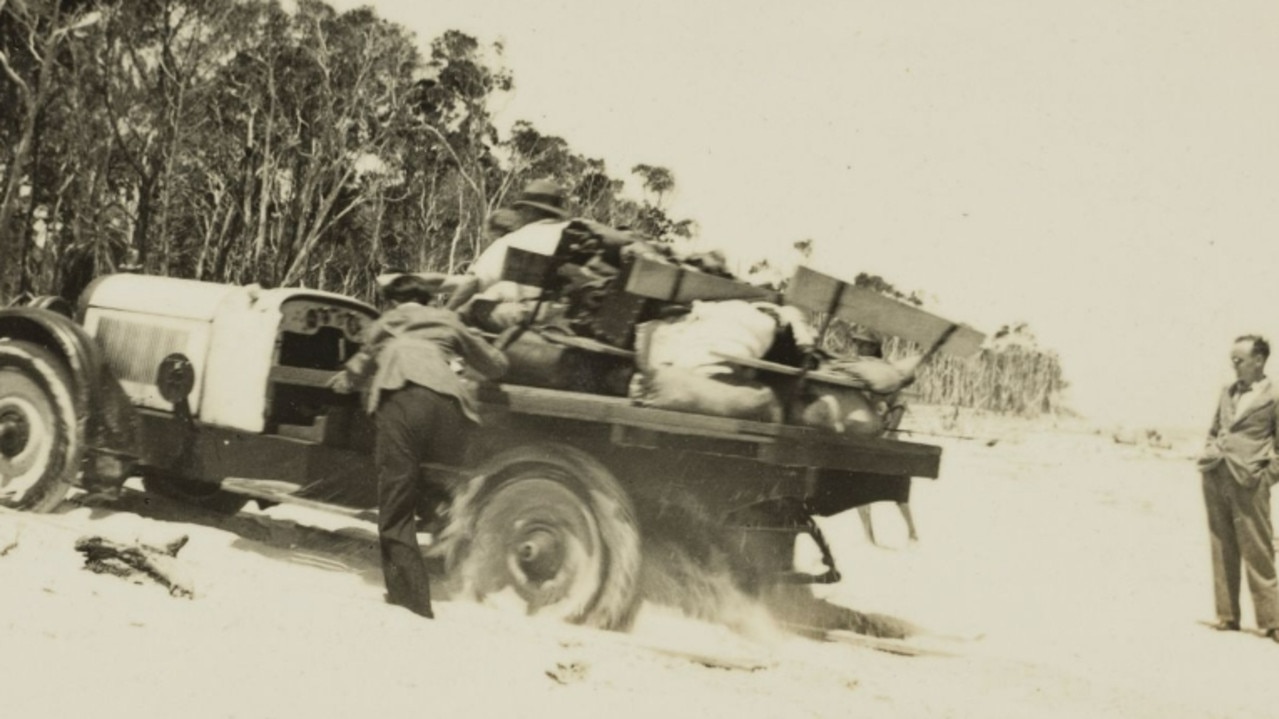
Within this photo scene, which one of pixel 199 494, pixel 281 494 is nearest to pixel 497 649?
pixel 281 494

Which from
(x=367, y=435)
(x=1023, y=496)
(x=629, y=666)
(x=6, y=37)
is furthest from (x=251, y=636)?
(x=6, y=37)

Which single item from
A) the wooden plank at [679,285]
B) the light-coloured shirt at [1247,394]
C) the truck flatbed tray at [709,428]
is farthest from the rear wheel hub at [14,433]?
the light-coloured shirt at [1247,394]

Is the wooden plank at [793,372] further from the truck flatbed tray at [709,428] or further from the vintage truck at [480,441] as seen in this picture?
the truck flatbed tray at [709,428]

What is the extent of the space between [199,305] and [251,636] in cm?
318

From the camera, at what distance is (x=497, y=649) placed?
4355mm

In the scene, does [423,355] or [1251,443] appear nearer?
[423,355]

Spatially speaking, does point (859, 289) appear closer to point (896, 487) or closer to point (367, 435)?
point (896, 487)

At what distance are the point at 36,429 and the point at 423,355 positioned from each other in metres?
2.88

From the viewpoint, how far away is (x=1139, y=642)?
673cm

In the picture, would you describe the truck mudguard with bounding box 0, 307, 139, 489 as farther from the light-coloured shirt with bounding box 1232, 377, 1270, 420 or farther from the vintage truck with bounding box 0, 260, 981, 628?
the light-coloured shirt with bounding box 1232, 377, 1270, 420

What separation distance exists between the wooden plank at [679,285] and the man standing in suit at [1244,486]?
372 cm

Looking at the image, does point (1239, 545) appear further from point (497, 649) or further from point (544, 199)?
point (497, 649)

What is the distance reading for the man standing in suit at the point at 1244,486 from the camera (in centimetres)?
722

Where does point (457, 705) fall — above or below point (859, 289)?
below
